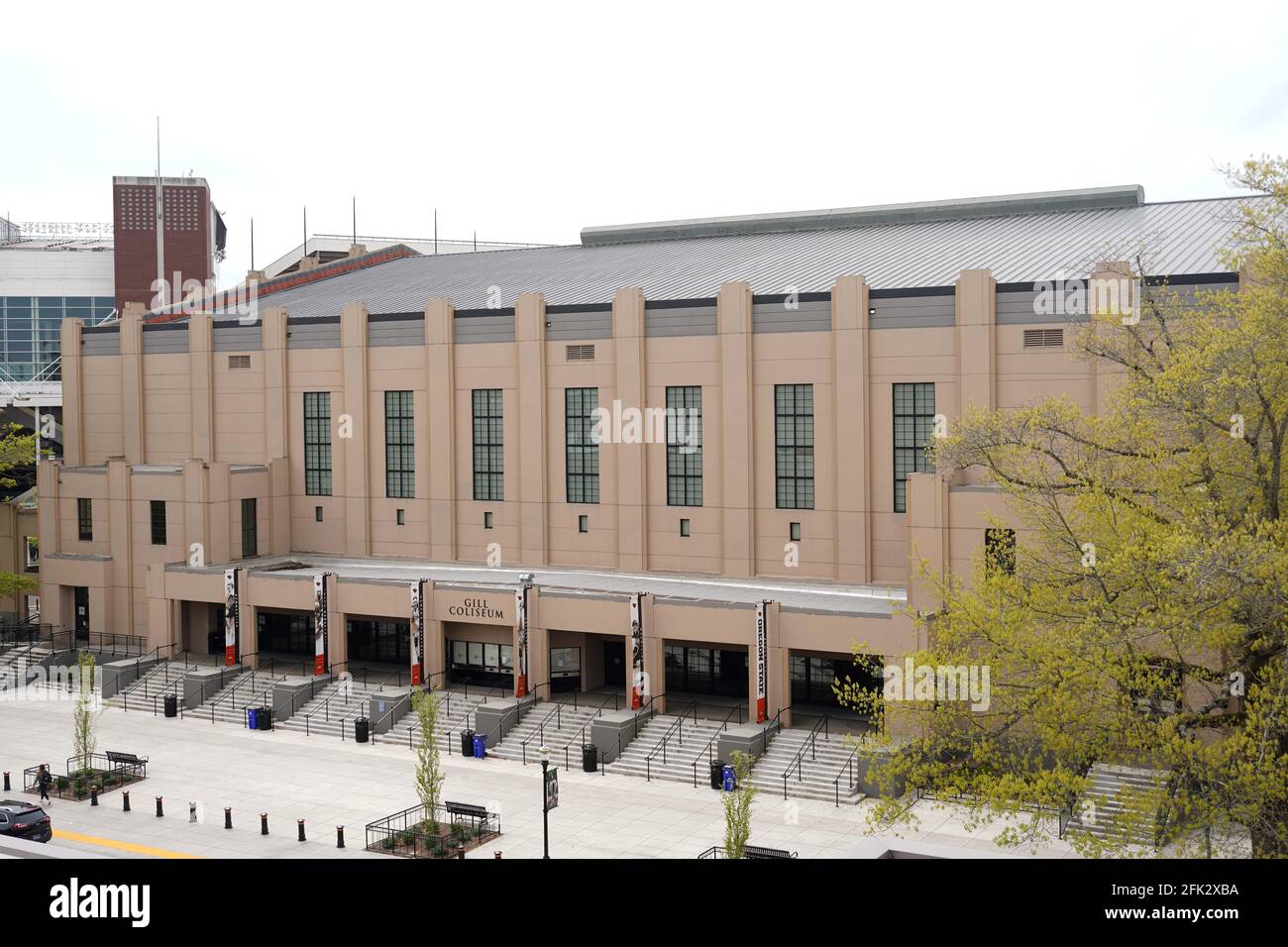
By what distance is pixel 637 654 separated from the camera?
145ft

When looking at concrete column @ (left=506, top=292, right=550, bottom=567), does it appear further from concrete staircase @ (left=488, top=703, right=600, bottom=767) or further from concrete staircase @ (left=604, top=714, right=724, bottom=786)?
concrete staircase @ (left=604, top=714, right=724, bottom=786)

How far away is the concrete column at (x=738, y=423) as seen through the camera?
4829 centimetres

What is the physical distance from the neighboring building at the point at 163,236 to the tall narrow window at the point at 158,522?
33475mm

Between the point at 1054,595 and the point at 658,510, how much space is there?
1093 inches

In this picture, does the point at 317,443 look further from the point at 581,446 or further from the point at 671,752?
the point at 671,752

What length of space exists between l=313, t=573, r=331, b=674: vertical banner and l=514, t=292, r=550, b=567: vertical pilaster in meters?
8.26

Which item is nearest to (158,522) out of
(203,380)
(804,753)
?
(203,380)

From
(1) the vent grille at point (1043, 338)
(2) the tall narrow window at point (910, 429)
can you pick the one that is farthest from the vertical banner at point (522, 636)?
(1) the vent grille at point (1043, 338)

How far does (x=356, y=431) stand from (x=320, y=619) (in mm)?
9219


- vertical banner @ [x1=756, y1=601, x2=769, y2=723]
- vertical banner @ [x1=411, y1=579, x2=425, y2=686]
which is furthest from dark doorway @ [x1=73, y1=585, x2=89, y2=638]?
vertical banner @ [x1=756, y1=601, x2=769, y2=723]

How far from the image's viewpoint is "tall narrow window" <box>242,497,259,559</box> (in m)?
56.4
